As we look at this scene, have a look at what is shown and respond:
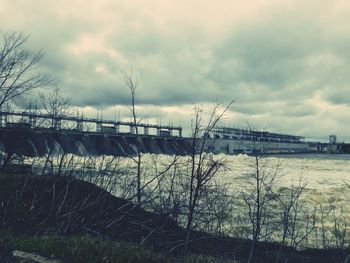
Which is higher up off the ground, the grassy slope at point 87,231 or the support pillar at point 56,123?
the support pillar at point 56,123

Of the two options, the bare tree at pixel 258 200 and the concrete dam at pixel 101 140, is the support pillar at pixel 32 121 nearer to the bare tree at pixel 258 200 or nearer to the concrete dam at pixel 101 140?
the concrete dam at pixel 101 140

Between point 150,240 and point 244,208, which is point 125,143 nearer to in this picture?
point 244,208

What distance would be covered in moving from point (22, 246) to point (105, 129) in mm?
64524

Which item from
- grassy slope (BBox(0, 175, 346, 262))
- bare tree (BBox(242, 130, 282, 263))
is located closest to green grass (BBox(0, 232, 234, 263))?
grassy slope (BBox(0, 175, 346, 262))

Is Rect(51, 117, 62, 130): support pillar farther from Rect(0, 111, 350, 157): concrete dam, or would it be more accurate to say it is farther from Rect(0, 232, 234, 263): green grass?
Rect(0, 232, 234, 263): green grass

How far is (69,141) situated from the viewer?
5488cm

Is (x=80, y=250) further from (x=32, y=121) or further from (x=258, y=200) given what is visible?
(x=32, y=121)

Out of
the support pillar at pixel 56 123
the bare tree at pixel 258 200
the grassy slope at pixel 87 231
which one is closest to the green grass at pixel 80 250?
the grassy slope at pixel 87 231

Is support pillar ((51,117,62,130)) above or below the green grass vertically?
above

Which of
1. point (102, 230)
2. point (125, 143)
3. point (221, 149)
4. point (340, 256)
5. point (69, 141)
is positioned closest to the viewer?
point (102, 230)

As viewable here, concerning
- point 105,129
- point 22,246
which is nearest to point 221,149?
point 105,129

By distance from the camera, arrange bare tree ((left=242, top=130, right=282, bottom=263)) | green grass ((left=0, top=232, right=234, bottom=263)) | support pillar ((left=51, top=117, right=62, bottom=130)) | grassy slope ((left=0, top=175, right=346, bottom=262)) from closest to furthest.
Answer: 1. green grass ((left=0, top=232, right=234, bottom=263))
2. grassy slope ((left=0, top=175, right=346, bottom=262))
3. bare tree ((left=242, top=130, right=282, bottom=263))
4. support pillar ((left=51, top=117, right=62, bottom=130))

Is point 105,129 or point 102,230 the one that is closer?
point 102,230

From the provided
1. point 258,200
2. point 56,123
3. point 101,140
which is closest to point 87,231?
point 258,200
